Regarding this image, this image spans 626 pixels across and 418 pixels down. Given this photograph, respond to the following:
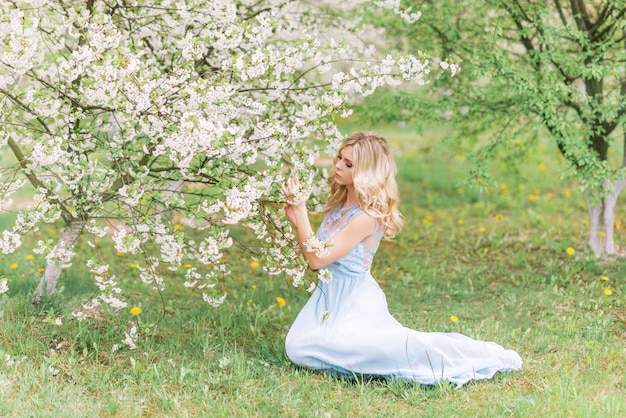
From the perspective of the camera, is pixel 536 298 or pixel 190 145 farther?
pixel 536 298

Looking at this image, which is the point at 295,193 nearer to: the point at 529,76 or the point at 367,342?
the point at 367,342

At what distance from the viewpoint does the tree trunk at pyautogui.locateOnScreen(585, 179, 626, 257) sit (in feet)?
17.6

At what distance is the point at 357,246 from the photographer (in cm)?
373

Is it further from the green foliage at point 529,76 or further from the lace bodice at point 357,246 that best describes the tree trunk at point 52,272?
the green foliage at point 529,76

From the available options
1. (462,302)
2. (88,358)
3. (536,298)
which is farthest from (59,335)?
(536,298)

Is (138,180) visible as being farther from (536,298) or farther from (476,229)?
(476,229)

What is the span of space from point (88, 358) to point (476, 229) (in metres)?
4.44

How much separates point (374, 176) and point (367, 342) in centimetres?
89

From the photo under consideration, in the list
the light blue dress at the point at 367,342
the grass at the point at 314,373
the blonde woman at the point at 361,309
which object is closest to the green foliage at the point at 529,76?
the grass at the point at 314,373

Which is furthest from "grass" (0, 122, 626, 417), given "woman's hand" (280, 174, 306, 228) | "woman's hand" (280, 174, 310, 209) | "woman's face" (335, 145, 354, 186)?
"woman's face" (335, 145, 354, 186)

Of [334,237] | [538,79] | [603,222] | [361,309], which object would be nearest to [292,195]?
[334,237]

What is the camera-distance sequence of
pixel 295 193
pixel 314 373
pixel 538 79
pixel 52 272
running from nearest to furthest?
pixel 295 193, pixel 314 373, pixel 52 272, pixel 538 79

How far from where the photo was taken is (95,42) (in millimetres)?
3041

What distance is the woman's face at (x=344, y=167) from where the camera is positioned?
3734mm
